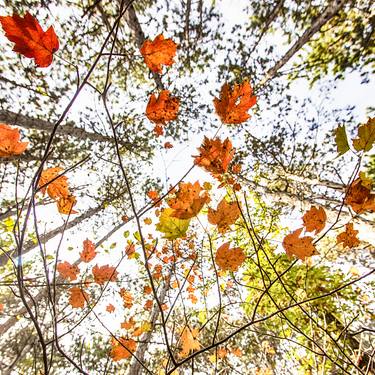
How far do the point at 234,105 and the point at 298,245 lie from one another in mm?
778

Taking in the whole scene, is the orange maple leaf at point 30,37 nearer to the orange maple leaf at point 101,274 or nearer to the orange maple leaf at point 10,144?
the orange maple leaf at point 10,144

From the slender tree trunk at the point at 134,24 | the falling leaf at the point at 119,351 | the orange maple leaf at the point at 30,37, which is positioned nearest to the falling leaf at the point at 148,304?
the falling leaf at the point at 119,351

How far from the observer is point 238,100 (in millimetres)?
1231

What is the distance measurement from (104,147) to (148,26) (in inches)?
120

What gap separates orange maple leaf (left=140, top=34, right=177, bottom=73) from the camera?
4.92 feet

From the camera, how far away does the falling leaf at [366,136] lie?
878 mm

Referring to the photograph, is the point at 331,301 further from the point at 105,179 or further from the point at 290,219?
the point at 105,179

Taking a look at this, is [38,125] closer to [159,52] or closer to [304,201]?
[159,52]

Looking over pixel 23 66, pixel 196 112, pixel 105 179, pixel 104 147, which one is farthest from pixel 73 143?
pixel 196 112

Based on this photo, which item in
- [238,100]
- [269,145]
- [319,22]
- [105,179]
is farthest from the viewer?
[105,179]

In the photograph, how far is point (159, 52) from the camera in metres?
1.60

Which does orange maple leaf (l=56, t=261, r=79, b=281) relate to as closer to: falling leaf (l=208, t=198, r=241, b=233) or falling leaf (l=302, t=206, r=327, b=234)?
falling leaf (l=208, t=198, r=241, b=233)

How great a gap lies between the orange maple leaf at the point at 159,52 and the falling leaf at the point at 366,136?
1.11 m

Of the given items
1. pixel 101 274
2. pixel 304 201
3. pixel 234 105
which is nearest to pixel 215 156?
pixel 234 105
